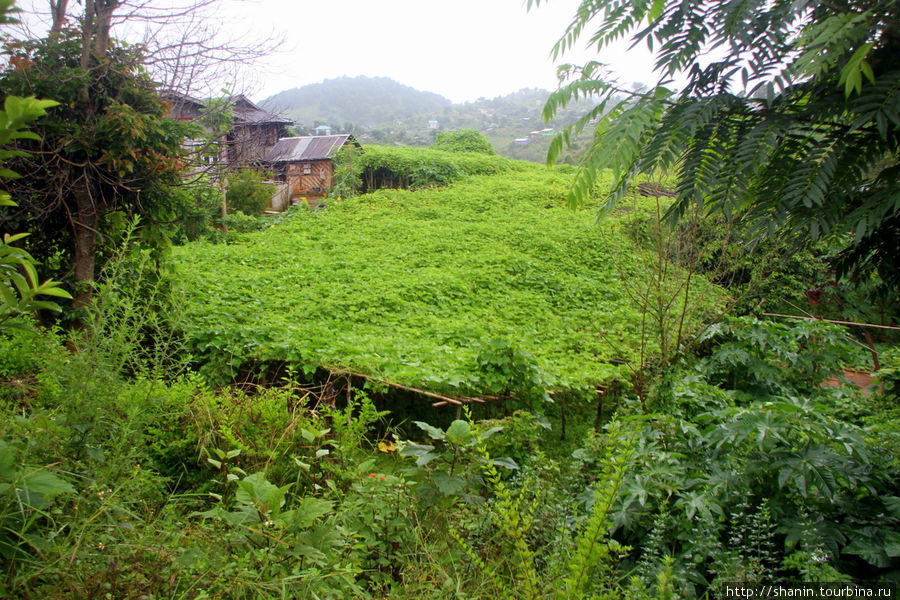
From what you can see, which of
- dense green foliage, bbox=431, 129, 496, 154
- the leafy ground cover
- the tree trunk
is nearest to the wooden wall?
dense green foliage, bbox=431, 129, 496, 154

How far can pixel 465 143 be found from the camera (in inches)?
1072

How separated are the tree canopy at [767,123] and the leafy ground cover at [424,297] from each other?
252cm

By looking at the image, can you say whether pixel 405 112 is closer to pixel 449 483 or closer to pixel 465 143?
pixel 465 143

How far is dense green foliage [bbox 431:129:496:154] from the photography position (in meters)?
27.0

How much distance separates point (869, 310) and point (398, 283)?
933cm

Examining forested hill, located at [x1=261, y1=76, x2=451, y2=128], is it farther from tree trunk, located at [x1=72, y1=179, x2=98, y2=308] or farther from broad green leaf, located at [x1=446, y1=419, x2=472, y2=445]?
broad green leaf, located at [x1=446, y1=419, x2=472, y2=445]

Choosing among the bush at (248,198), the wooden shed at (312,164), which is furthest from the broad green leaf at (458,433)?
the wooden shed at (312,164)

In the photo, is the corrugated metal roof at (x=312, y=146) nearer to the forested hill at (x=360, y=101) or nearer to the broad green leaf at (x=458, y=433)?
the broad green leaf at (x=458, y=433)

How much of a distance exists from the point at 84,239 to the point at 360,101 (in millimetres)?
83303

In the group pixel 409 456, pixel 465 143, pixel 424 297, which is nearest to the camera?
pixel 409 456

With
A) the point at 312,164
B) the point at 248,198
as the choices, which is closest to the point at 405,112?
the point at 312,164

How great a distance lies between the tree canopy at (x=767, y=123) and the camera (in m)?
1.68

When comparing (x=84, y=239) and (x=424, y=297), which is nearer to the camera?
(x=84, y=239)

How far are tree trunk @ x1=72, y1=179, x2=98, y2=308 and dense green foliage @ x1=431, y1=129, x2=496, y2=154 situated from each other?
23.7 metres
